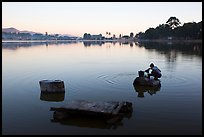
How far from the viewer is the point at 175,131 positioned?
12508 mm

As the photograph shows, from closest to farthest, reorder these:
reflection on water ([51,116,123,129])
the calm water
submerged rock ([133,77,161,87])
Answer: the calm water, reflection on water ([51,116,123,129]), submerged rock ([133,77,161,87])

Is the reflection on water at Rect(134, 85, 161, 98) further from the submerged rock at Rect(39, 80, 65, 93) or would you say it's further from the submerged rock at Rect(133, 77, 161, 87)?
the submerged rock at Rect(39, 80, 65, 93)

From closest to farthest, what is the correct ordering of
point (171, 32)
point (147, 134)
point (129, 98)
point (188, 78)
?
point (147, 134)
point (129, 98)
point (188, 78)
point (171, 32)

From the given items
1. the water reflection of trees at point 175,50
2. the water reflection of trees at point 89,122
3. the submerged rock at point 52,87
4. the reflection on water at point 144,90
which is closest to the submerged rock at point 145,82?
the reflection on water at point 144,90

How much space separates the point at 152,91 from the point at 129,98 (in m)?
2.88

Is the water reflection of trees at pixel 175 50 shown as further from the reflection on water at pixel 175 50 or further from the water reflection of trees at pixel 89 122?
the water reflection of trees at pixel 89 122

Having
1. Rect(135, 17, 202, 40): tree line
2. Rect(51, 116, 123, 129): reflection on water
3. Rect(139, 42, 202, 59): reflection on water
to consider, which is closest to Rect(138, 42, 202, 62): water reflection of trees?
Rect(139, 42, 202, 59): reflection on water

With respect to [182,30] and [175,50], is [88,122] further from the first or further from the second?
[182,30]

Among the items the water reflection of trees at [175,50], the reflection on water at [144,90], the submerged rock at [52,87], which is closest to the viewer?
the submerged rock at [52,87]

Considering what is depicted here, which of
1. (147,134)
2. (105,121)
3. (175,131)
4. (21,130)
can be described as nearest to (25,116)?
(21,130)

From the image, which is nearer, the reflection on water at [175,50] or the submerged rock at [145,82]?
the submerged rock at [145,82]

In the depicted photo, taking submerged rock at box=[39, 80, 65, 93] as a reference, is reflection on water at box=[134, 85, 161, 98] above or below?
below

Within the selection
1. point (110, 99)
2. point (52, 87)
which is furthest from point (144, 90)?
point (52, 87)

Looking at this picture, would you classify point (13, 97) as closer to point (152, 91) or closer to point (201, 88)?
point (152, 91)
